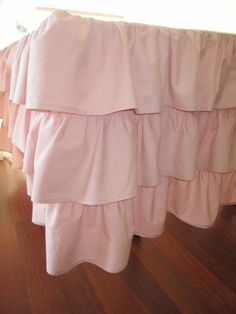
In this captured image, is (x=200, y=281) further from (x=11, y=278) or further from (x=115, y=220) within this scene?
(x=11, y=278)

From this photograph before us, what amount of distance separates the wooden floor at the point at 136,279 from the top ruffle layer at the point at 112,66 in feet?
1.73

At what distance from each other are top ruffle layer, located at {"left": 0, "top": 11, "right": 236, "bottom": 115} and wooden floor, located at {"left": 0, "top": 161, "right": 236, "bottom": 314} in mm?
526

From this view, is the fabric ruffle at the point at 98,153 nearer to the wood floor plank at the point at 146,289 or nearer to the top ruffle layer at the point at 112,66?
the top ruffle layer at the point at 112,66

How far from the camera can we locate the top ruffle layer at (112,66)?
1.24 feet

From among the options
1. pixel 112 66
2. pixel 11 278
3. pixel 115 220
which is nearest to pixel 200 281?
pixel 115 220

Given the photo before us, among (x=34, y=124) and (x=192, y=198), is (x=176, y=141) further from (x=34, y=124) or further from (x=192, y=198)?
(x=34, y=124)

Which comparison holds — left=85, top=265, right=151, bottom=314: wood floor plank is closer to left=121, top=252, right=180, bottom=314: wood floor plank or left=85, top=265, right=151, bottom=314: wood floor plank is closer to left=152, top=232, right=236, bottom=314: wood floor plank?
left=121, top=252, right=180, bottom=314: wood floor plank

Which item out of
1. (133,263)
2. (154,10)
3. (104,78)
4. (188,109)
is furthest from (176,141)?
(154,10)

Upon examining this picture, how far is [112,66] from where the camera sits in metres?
0.40

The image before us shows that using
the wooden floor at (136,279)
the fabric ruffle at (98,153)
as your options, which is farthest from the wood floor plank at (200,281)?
the fabric ruffle at (98,153)

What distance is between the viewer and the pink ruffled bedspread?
0.39 meters

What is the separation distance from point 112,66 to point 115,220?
0.95 ft

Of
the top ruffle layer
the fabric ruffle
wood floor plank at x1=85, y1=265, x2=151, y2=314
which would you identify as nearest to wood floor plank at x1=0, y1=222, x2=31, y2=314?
wood floor plank at x1=85, y1=265, x2=151, y2=314

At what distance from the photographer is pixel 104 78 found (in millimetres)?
405
